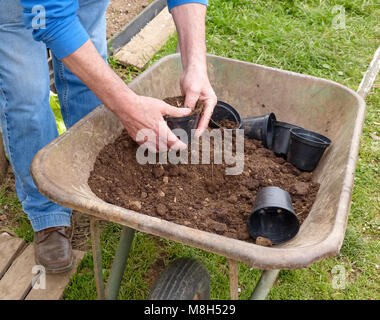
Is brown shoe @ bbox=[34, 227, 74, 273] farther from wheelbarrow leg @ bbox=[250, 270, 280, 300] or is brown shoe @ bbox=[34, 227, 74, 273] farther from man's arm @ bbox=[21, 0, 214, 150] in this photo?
wheelbarrow leg @ bbox=[250, 270, 280, 300]

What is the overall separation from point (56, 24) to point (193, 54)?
65 cm

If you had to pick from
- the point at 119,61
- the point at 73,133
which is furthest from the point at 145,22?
the point at 73,133

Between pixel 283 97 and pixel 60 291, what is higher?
pixel 283 97

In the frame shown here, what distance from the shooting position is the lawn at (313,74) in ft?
7.21

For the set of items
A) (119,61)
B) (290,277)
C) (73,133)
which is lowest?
(290,277)

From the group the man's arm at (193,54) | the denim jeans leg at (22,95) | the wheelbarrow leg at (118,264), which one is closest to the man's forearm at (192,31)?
the man's arm at (193,54)

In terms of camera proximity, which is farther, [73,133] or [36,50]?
[36,50]

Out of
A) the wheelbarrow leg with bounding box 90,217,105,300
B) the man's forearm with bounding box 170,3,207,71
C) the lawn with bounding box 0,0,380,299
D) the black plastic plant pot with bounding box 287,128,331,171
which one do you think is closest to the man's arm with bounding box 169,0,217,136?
the man's forearm with bounding box 170,3,207,71

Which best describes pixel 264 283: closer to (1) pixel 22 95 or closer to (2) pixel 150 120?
(2) pixel 150 120

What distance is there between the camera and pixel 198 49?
1.83 metres

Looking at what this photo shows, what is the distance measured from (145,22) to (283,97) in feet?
7.86

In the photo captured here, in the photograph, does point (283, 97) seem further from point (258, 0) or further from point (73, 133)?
point (258, 0)

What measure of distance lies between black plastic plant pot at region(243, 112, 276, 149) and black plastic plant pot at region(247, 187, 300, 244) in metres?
0.44
